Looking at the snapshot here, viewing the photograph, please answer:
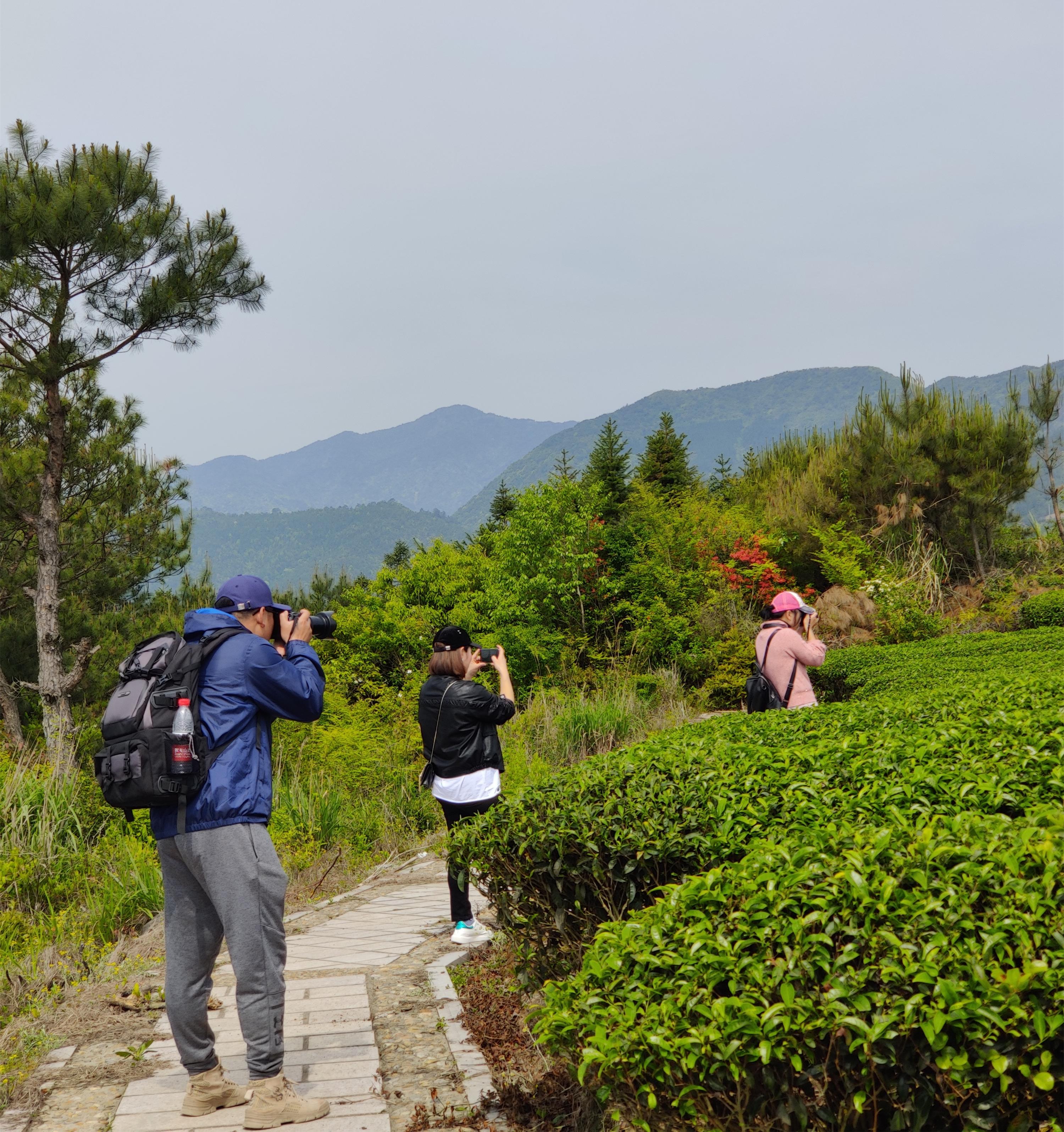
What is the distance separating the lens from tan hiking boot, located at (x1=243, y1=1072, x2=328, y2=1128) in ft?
10.2

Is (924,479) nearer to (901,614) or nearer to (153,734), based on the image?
(901,614)

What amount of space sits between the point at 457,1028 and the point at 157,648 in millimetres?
1892

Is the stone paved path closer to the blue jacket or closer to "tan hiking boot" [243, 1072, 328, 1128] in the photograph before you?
"tan hiking boot" [243, 1072, 328, 1128]

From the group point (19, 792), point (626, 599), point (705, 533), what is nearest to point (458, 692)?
point (19, 792)

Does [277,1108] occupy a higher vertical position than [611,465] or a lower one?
lower

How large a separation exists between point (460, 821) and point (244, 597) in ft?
6.57

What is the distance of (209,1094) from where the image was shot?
323 centimetres

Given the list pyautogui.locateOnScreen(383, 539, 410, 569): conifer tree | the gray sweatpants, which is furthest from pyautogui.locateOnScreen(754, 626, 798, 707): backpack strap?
pyautogui.locateOnScreen(383, 539, 410, 569): conifer tree

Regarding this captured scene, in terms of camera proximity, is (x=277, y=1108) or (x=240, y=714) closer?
(x=277, y=1108)

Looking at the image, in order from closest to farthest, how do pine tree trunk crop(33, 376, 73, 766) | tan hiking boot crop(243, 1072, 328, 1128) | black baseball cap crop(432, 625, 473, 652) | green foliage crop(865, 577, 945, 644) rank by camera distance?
tan hiking boot crop(243, 1072, 328, 1128) → black baseball cap crop(432, 625, 473, 652) → pine tree trunk crop(33, 376, 73, 766) → green foliage crop(865, 577, 945, 644)

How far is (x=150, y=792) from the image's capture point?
3.11m

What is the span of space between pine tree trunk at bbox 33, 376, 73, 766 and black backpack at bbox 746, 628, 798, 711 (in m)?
10.3

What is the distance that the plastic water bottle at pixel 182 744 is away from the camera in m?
3.10

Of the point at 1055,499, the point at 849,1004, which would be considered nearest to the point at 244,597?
the point at 849,1004
